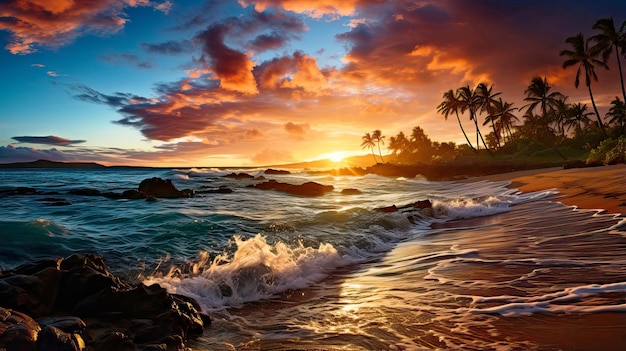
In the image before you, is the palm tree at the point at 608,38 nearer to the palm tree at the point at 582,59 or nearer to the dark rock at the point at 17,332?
the palm tree at the point at 582,59

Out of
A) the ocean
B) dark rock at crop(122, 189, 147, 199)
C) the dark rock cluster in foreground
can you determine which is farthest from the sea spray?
dark rock at crop(122, 189, 147, 199)

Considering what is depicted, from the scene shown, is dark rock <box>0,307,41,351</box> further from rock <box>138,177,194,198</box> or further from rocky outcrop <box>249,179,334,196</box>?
rocky outcrop <box>249,179,334,196</box>

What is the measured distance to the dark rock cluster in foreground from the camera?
3.96 meters

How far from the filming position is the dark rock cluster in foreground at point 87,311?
3.96 metres

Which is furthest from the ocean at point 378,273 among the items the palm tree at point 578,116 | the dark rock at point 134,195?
the palm tree at point 578,116

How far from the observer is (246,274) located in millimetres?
7977

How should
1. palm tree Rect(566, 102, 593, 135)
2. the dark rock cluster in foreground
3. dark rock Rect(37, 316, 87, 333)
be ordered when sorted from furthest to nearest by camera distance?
palm tree Rect(566, 102, 593, 135), dark rock Rect(37, 316, 87, 333), the dark rock cluster in foreground

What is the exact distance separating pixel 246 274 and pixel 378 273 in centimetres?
297

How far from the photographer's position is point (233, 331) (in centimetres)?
548

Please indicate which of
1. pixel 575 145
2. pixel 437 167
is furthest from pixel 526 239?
pixel 575 145

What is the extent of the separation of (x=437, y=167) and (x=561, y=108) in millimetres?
26259

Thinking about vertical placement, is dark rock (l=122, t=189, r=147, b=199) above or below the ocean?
above

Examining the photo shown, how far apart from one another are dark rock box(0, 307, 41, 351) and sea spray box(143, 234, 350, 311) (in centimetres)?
303

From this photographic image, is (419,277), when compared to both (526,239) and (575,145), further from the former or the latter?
(575,145)
